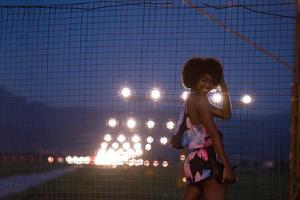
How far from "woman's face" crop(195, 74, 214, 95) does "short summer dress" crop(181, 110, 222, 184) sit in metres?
0.21

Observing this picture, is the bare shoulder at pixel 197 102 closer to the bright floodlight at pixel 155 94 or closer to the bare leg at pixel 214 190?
the bare leg at pixel 214 190

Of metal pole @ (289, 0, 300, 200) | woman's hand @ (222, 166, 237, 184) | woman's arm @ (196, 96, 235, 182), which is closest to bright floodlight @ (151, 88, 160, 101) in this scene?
metal pole @ (289, 0, 300, 200)

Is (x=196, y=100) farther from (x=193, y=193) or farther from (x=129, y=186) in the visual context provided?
(x=129, y=186)

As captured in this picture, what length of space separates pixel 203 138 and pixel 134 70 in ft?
8.55

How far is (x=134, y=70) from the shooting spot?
664 cm

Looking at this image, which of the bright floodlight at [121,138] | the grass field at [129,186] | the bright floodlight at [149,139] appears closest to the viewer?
the grass field at [129,186]

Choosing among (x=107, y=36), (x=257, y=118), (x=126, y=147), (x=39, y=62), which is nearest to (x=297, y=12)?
(x=257, y=118)

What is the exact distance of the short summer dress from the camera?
4098 mm

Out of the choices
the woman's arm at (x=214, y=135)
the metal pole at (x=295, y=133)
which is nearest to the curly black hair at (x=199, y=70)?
the woman's arm at (x=214, y=135)

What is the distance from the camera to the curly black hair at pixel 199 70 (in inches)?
169

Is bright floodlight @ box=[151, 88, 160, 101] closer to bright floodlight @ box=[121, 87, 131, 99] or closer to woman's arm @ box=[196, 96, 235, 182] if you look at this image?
bright floodlight @ box=[121, 87, 131, 99]

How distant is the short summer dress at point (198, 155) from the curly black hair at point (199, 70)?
0.27m

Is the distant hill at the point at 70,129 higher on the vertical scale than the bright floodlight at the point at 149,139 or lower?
higher

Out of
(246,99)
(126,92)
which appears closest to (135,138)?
(126,92)
